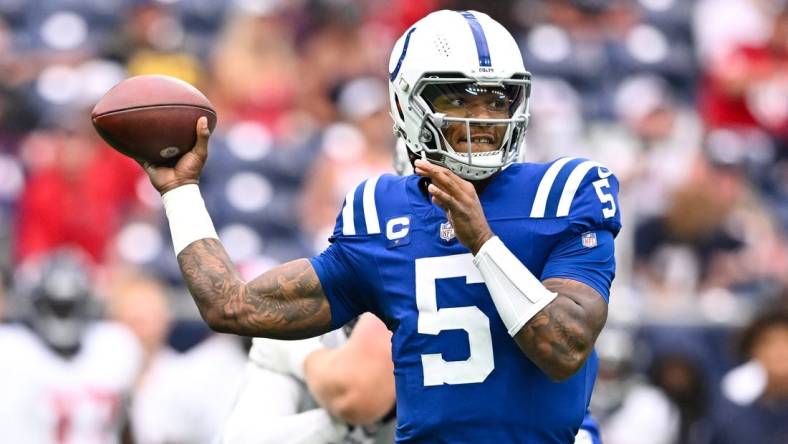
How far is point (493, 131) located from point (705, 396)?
391cm

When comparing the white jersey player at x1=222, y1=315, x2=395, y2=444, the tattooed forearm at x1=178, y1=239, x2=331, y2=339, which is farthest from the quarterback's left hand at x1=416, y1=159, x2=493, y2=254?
the white jersey player at x1=222, y1=315, x2=395, y2=444

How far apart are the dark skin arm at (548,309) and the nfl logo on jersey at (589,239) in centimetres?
11

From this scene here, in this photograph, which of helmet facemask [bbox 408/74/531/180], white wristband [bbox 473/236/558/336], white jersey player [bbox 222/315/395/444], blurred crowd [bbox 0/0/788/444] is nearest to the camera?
white wristband [bbox 473/236/558/336]

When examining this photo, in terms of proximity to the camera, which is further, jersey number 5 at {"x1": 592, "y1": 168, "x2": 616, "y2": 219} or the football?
the football

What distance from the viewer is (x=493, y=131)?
11.1 feet

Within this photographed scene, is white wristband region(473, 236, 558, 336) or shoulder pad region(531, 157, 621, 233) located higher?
shoulder pad region(531, 157, 621, 233)

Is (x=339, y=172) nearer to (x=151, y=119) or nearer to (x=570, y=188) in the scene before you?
(x=151, y=119)

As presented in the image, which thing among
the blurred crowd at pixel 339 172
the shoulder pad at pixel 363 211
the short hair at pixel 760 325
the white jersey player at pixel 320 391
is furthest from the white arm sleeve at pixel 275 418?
the short hair at pixel 760 325

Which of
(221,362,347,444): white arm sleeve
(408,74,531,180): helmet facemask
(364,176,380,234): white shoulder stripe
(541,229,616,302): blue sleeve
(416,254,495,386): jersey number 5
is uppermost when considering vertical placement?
(408,74,531,180): helmet facemask

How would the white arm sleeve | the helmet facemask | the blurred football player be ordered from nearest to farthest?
1. the helmet facemask
2. the white arm sleeve
3. the blurred football player

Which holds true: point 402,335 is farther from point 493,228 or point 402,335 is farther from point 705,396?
point 705,396

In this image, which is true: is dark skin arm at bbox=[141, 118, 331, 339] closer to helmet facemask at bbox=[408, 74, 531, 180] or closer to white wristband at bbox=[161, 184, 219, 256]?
white wristband at bbox=[161, 184, 219, 256]

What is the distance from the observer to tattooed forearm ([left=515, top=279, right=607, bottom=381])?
10.3ft

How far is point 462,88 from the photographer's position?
11.2ft
